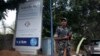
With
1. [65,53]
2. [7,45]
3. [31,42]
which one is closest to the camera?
[65,53]

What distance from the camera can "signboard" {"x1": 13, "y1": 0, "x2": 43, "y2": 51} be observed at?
1049 cm

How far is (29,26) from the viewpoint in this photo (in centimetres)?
1080

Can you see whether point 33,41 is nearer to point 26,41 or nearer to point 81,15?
point 26,41

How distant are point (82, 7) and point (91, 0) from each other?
81 centimetres

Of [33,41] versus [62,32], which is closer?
[62,32]

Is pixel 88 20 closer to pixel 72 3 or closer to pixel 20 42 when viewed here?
pixel 72 3

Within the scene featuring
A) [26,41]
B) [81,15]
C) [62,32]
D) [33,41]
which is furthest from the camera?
[81,15]

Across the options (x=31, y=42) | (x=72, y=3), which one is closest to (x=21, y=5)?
(x=31, y=42)

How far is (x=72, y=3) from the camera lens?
63.3 feet

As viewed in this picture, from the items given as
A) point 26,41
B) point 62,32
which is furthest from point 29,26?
point 62,32

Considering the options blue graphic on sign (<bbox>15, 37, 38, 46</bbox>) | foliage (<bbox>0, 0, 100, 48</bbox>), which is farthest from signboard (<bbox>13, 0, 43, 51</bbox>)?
foliage (<bbox>0, 0, 100, 48</bbox>)

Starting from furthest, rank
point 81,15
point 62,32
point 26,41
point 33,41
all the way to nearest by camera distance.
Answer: point 81,15, point 26,41, point 33,41, point 62,32

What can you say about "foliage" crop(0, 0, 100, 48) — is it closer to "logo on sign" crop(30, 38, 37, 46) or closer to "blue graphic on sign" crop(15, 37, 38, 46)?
"blue graphic on sign" crop(15, 37, 38, 46)

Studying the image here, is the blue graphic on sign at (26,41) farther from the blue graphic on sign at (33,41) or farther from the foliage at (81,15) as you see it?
the foliage at (81,15)
